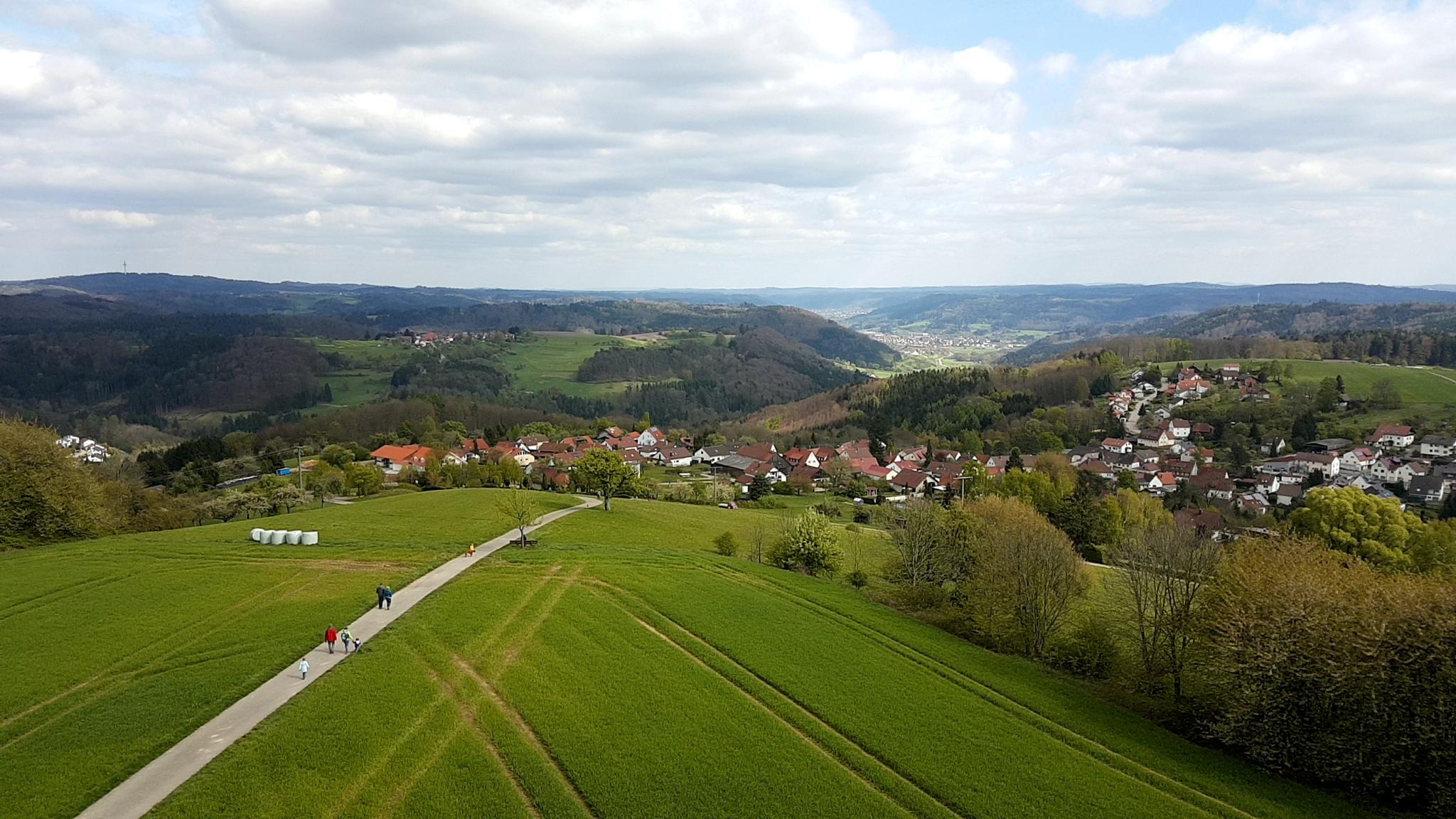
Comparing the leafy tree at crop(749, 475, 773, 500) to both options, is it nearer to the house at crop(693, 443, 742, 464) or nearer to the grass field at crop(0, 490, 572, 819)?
the house at crop(693, 443, 742, 464)

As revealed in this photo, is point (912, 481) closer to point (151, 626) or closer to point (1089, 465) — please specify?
point (1089, 465)

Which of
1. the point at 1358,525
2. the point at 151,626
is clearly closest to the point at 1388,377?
the point at 1358,525

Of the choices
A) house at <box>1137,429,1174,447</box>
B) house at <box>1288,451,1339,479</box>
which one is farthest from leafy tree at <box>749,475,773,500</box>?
house at <box>1137,429,1174,447</box>

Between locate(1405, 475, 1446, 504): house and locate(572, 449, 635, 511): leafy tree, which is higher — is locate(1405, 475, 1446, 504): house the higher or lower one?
the lower one

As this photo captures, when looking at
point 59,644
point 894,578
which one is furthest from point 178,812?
point 894,578

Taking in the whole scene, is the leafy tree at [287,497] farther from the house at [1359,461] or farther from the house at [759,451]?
the house at [1359,461]

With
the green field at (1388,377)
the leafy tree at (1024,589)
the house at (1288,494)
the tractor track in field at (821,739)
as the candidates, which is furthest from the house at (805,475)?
the green field at (1388,377)
